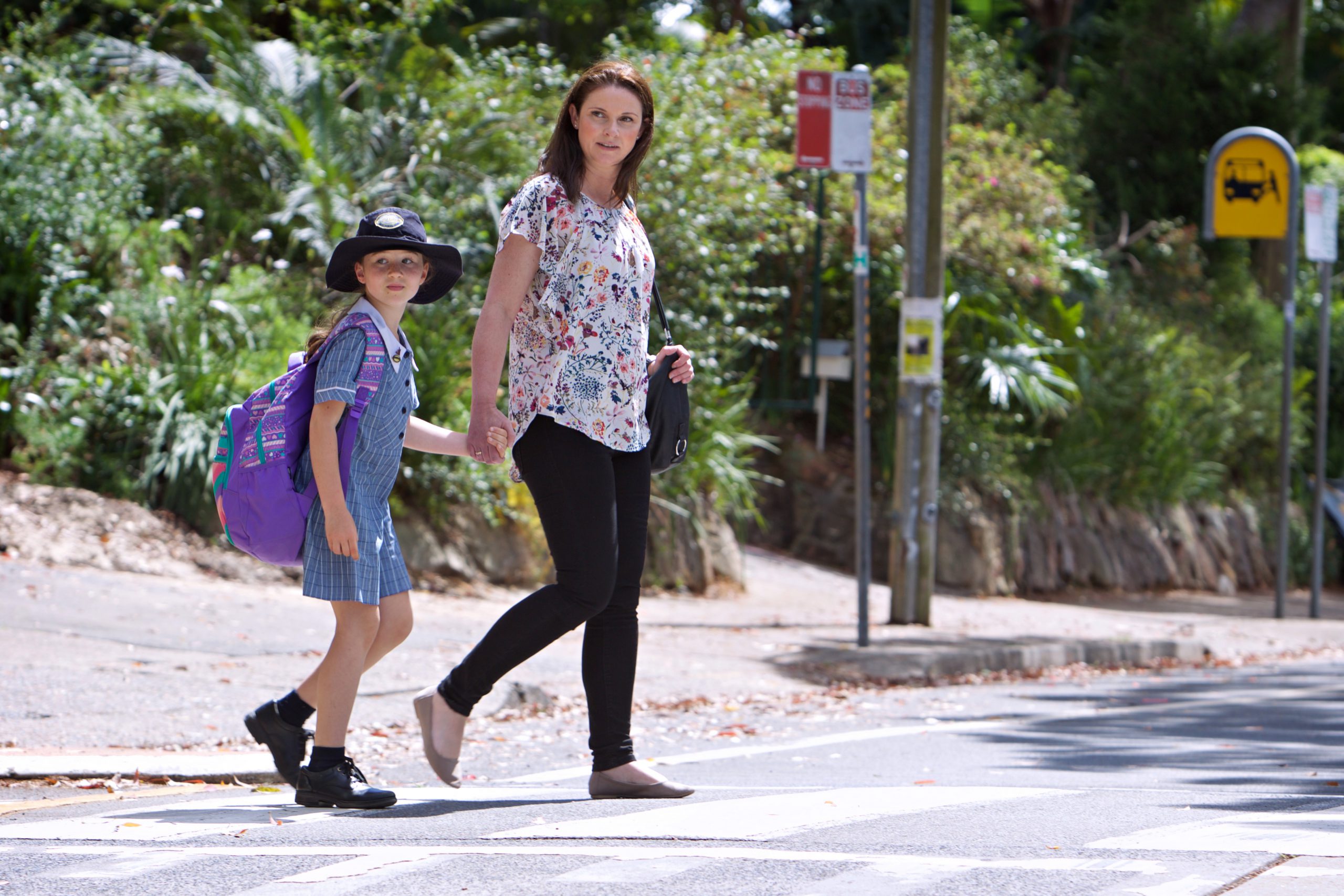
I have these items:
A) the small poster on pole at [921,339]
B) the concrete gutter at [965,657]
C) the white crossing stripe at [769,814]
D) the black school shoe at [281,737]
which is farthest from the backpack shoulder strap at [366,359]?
the small poster on pole at [921,339]

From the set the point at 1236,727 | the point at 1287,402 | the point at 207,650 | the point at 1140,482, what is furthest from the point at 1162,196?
the point at 207,650

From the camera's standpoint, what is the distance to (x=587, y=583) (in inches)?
163

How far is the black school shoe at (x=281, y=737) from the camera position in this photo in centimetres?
441

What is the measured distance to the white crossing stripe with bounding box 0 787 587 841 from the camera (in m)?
3.80

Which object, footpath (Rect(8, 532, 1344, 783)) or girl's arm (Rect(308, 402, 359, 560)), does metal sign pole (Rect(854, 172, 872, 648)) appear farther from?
girl's arm (Rect(308, 402, 359, 560))

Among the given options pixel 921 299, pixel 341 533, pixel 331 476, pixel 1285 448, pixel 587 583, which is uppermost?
pixel 921 299

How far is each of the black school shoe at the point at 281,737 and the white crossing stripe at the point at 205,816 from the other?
104mm

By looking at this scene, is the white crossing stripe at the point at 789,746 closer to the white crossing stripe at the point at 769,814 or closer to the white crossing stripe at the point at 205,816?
the white crossing stripe at the point at 205,816

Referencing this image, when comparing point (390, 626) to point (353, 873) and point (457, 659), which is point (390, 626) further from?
point (457, 659)

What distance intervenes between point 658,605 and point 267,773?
5325 mm

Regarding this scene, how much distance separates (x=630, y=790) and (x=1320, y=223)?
10.7 m

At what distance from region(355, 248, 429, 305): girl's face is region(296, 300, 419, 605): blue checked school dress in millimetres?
51

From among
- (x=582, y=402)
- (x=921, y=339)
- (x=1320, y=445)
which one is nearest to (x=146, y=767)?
(x=582, y=402)

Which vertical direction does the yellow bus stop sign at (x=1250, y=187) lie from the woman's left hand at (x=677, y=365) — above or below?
above
